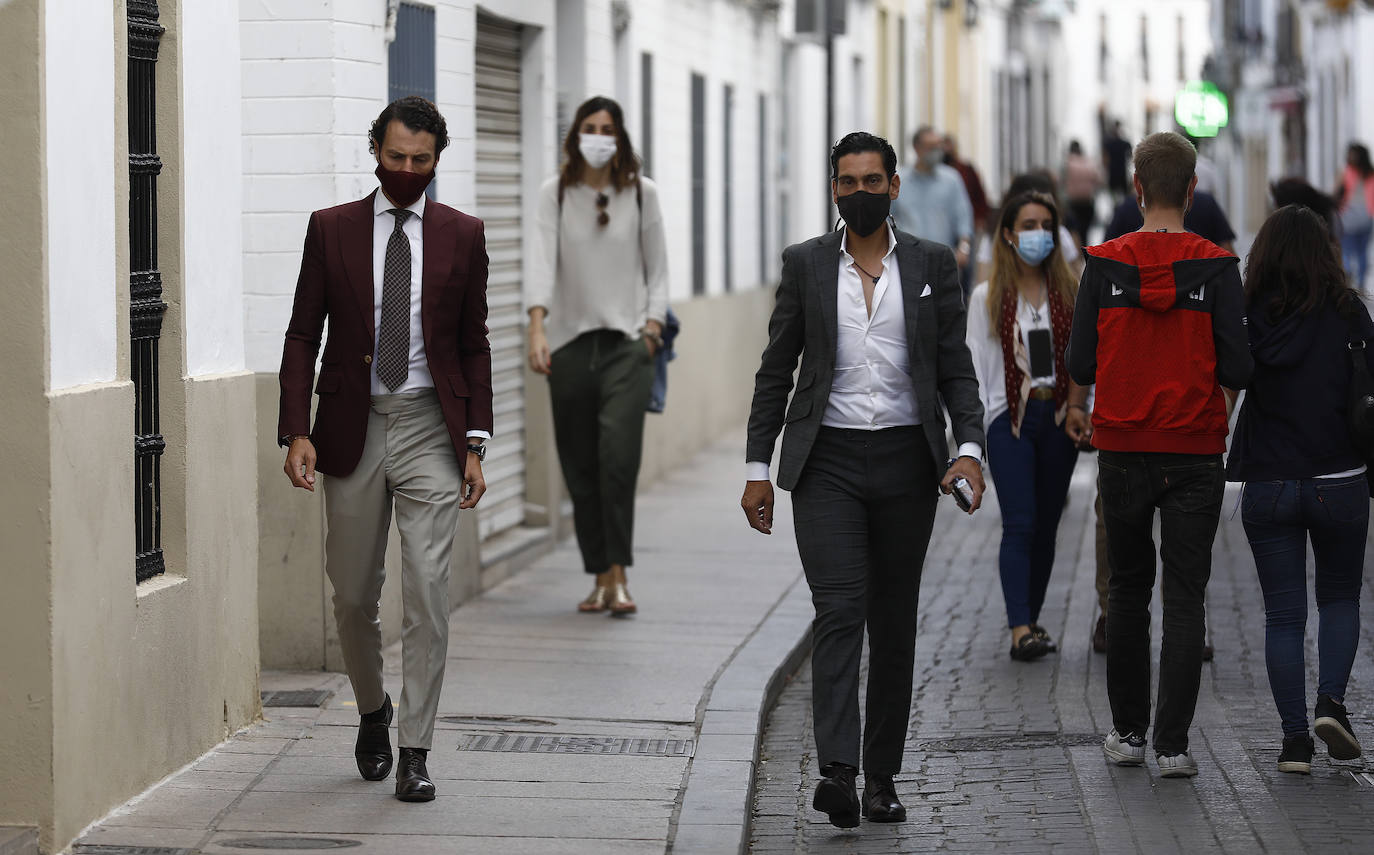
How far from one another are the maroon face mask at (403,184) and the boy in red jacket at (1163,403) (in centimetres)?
205

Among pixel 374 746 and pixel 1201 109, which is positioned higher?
pixel 1201 109

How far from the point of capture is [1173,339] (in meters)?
6.96

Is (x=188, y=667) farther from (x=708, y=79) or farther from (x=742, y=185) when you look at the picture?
(x=742, y=185)

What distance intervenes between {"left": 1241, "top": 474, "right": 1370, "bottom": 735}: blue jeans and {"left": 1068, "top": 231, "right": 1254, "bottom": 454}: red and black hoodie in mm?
322

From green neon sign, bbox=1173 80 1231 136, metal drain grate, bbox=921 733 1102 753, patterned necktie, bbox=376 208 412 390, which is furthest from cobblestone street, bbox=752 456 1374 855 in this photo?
green neon sign, bbox=1173 80 1231 136

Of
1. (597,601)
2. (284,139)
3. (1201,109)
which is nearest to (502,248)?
(597,601)

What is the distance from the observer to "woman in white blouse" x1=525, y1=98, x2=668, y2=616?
9.95 m

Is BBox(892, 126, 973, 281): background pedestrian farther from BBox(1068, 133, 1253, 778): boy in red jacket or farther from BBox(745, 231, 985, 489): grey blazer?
BBox(745, 231, 985, 489): grey blazer

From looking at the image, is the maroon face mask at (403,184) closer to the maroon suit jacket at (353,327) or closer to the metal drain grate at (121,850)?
the maroon suit jacket at (353,327)

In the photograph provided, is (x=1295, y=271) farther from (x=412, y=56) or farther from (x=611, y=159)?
(x=412, y=56)

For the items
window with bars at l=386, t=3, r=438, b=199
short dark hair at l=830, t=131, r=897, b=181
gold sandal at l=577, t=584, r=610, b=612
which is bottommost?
gold sandal at l=577, t=584, r=610, b=612

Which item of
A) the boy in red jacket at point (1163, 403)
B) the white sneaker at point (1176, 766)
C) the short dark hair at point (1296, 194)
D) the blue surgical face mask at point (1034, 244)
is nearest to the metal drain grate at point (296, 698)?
the boy in red jacket at point (1163, 403)

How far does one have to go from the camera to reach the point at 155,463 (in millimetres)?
6977

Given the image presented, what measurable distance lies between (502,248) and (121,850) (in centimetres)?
604
